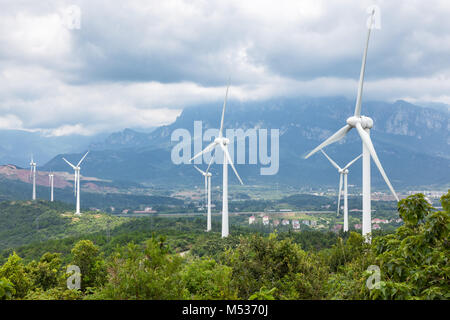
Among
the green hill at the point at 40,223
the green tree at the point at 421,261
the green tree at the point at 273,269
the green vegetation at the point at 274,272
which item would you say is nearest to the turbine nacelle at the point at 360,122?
the green vegetation at the point at 274,272

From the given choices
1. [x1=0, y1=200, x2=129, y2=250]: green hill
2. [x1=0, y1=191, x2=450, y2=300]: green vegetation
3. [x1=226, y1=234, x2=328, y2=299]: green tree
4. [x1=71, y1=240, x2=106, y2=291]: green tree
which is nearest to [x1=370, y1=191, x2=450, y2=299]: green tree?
[x1=0, y1=191, x2=450, y2=300]: green vegetation

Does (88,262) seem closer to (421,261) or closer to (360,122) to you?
(421,261)

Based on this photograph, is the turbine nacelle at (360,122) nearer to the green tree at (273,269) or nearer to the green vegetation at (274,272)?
the green vegetation at (274,272)

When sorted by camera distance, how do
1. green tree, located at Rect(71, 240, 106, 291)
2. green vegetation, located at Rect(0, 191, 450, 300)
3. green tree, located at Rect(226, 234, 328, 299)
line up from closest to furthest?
green vegetation, located at Rect(0, 191, 450, 300), green tree, located at Rect(226, 234, 328, 299), green tree, located at Rect(71, 240, 106, 291)

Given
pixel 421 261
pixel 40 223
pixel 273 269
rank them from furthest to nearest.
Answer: pixel 40 223 < pixel 273 269 < pixel 421 261

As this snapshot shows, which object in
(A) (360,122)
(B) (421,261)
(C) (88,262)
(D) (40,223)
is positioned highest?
(A) (360,122)

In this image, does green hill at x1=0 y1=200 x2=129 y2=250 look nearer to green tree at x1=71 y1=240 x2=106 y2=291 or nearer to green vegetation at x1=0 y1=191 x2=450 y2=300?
green tree at x1=71 y1=240 x2=106 y2=291

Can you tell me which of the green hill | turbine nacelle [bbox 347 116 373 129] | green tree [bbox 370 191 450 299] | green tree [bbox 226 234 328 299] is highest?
turbine nacelle [bbox 347 116 373 129]

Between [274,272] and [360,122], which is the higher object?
[360,122]

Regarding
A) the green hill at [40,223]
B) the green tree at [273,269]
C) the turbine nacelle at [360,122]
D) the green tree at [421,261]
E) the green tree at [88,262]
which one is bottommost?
the green hill at [40,223]

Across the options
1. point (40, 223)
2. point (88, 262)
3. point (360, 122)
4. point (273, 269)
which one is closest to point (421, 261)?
point (273, 269)
